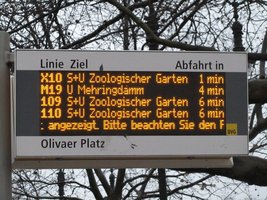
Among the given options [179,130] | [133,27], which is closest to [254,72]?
[133,27]

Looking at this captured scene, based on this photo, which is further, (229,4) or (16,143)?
(229,4)

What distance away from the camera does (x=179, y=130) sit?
734cm

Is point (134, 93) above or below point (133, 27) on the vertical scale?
below

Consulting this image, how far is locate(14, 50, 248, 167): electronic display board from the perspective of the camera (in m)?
7.15

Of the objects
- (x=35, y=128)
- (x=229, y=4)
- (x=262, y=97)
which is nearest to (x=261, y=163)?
(x=262, y=97)

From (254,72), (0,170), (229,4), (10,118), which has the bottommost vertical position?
(0,170)

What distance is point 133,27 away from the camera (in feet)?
54.4

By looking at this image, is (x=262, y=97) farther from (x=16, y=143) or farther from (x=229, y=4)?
(x=16, y=143)

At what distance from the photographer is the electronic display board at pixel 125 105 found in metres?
7.15

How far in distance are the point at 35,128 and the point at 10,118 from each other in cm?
45

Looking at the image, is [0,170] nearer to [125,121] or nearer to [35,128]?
[35,128]

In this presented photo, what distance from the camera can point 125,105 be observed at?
23.7ft

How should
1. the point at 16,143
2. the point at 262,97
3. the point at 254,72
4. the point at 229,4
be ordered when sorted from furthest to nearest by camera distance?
the point at 254,72
the point at 229,4
the point at 262,97
the point at 16,143

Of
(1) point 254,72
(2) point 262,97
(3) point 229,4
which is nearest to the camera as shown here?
(2) point 262,97
